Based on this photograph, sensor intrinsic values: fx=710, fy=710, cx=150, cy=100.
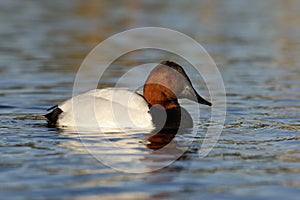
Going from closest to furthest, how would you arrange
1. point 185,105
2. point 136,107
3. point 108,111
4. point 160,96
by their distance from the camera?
point 108,111
point 136,107
point 160,96
point 185,105

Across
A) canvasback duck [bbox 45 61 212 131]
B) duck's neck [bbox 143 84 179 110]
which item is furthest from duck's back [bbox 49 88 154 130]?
duck's neck [bbox 143 84 179 110]

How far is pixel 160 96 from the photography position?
23.3 ft

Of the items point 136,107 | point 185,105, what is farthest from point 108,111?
point 185,105

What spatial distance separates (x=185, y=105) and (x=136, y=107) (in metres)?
1.72

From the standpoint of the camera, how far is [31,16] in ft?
57.4

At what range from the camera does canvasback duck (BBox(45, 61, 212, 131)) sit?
6699 millimetres

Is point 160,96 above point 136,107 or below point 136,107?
above

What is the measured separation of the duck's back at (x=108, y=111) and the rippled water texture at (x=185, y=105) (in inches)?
8.6

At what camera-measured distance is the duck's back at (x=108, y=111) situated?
667cm

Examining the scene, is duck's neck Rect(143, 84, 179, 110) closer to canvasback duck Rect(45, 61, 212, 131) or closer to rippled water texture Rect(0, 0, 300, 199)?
canvasback duck Rect(45, 61, 212, 131)

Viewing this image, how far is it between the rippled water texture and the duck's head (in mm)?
382

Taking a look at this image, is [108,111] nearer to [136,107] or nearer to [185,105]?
[136,107]

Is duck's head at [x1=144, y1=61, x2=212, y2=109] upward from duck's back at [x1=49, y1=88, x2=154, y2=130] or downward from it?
upward

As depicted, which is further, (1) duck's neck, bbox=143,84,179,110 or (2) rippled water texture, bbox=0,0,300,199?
(1) duck's neck, bbox=143,84,179,110
